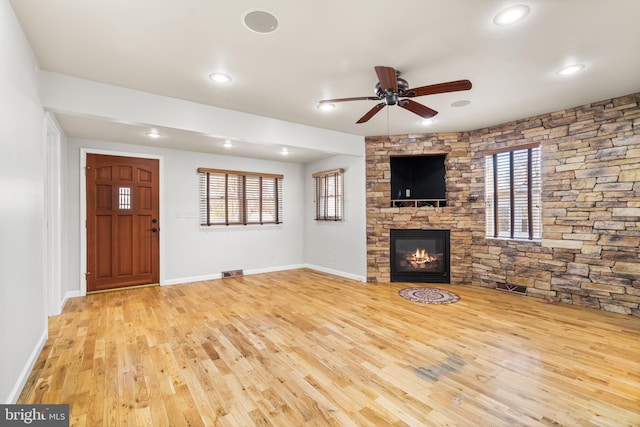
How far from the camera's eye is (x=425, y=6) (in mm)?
2021

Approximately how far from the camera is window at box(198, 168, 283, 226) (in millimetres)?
5688

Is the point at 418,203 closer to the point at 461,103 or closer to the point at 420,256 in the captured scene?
the point at 420,256

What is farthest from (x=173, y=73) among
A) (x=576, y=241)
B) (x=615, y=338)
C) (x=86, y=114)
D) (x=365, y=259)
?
(x=576, y=241)

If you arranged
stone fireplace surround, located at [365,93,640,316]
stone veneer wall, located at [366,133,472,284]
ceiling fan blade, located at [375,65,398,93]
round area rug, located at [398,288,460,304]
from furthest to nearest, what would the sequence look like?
stone veneer wall, located at [366,133,472,284], round area rug, located at [398,288,460,304], stone fireplace surround, located at [365,93,640,316], ceiling fan blade, located at [375,65,398,93]

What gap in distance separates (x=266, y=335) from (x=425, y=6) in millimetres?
3136

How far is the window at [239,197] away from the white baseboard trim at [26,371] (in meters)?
3.07

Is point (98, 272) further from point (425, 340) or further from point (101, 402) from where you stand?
point (425, 340)

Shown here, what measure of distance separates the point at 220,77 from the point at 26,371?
9.68ft

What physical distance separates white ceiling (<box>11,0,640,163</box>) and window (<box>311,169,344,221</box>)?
2294 mm

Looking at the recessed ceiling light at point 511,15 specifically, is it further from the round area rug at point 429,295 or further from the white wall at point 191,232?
the white wall at point 191,232

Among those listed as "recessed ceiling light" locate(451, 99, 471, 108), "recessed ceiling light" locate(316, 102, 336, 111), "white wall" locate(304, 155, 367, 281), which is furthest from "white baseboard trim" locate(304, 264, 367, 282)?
"recessed ceiling light" locate(451, 99, 471, 108)

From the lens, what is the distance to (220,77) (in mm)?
3031

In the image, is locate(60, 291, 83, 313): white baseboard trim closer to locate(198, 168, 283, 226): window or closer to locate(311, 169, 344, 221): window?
locate(198, 168, 283, 226): window

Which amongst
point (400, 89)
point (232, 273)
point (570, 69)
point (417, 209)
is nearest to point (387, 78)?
point (400, 89)
